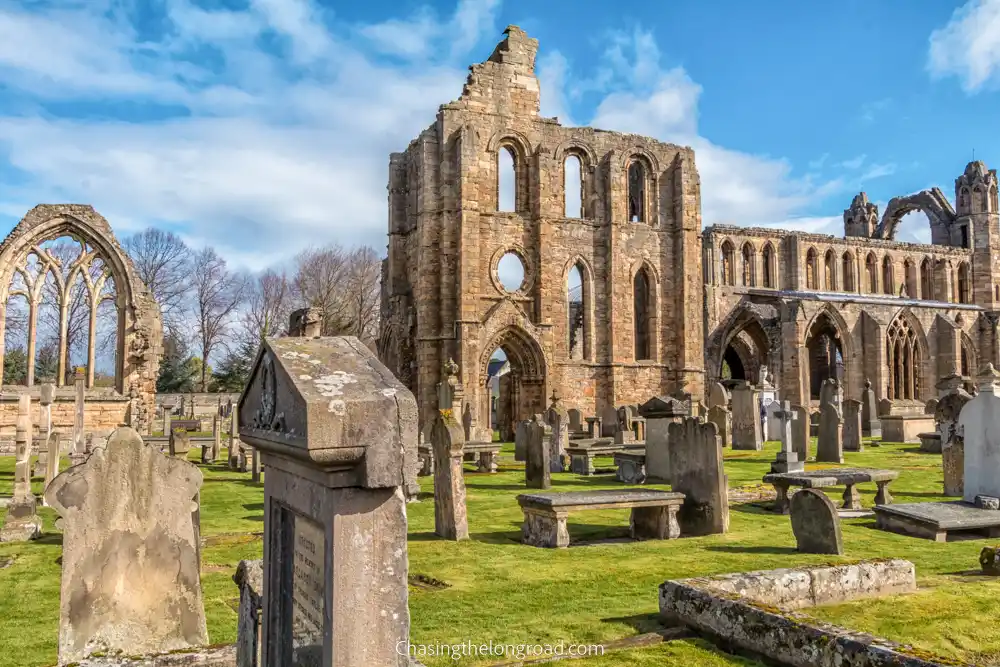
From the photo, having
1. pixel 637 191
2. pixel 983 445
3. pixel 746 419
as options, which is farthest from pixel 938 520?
pixel 637 191

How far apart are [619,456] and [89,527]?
1149 cm

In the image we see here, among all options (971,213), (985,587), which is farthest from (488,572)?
(971,213)

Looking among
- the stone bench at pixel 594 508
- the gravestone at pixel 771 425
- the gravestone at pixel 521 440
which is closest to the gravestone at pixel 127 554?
the stone bench at pixel 594 508

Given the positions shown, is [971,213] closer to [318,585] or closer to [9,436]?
[9,436]

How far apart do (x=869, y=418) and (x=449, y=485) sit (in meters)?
23.0

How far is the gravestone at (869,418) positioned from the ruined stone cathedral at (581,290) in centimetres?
235

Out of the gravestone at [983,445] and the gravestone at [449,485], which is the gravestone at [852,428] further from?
the gravestone at [449,485]

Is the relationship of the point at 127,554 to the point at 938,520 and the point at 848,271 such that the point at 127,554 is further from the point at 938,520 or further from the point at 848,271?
the point at 848,271

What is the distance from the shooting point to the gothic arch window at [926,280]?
44.8 metres

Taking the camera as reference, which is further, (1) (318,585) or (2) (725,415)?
(2) (725,415)

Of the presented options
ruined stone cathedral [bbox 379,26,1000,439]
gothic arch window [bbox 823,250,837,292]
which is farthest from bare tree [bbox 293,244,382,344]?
gothic arch window [bbox 823,250,837,292]

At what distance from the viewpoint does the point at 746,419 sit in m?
22.0

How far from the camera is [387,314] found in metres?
30.7

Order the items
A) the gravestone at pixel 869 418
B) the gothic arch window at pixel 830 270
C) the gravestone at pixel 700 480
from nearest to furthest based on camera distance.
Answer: the gravestone at pixel 700 480 < the gravestone at pixel 869 418 < the gothic arch window at pixel 830 270
